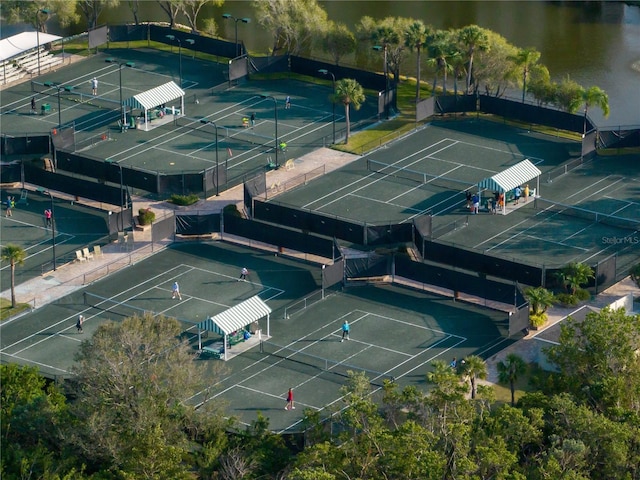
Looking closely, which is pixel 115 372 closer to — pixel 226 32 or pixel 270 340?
pixel 270 340

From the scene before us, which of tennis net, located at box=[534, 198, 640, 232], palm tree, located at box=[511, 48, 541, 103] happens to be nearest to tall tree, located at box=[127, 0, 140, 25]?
palm tree, located at box=[511, 48, 541, 103]

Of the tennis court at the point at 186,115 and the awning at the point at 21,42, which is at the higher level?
the awning at the point at 21,42

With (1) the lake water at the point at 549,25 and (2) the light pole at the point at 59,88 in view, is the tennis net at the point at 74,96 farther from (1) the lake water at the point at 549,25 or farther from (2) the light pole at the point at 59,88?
(1) the lake water at the point at 549,25

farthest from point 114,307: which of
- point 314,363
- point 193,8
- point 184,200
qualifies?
point 193,8

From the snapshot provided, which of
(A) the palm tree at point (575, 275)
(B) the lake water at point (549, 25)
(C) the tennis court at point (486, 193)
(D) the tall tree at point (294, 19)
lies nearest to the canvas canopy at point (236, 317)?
(C) the tennis court at point (486, 193)

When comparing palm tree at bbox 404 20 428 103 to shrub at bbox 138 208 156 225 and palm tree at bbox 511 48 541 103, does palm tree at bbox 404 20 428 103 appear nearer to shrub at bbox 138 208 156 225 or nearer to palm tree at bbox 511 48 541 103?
palm tree at bbox 511 48 541 103

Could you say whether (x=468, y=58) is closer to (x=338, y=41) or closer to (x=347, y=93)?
(x=338, y=41)
